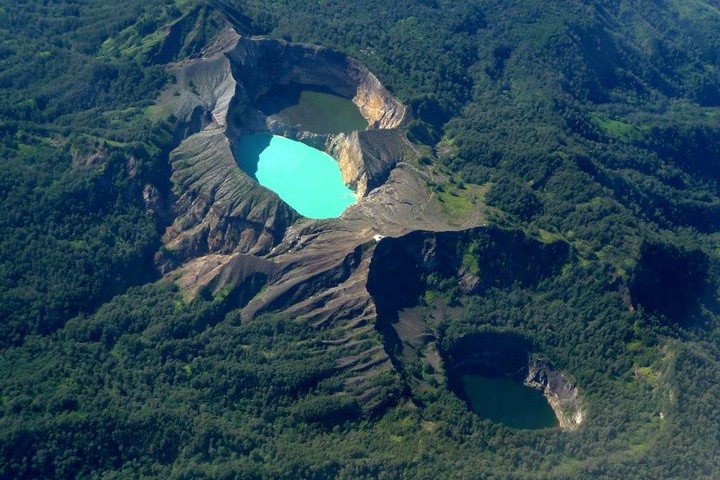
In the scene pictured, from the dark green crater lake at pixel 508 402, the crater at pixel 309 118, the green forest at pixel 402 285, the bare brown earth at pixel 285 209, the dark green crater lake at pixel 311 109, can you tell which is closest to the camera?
the green forest at pixel 402 285

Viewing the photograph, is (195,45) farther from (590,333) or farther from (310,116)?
(590,333)

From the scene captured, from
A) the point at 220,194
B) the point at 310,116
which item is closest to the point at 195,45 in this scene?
the point at 310,116

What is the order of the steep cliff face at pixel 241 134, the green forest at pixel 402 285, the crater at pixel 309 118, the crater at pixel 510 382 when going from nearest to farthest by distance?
the green forest at pixel 402 285 → the crater at pixel 510 382 → the steep cliff face at pixel 241 134 → the crater at pixel 309 118

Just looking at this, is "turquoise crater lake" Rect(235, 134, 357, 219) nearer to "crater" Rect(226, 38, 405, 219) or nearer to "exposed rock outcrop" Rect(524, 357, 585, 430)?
"crater" Rect(226, 38, 405, 219)

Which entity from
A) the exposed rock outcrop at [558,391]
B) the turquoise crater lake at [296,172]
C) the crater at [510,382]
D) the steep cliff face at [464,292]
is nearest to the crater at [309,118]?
the turquoise crater lake at [296,172]

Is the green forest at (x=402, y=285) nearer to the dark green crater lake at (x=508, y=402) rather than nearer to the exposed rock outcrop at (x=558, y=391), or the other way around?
the exposed rock outcrop at (x=558, y=391)

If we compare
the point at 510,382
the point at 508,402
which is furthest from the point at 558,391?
the point at 508,402
